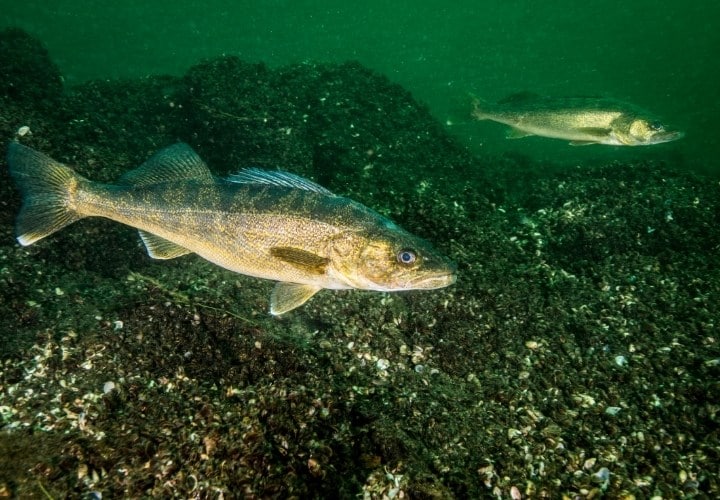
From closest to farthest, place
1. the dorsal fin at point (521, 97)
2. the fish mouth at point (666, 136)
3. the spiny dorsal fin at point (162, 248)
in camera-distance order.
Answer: the spiny dorsal fin at point (162, 248)
the fish mouth at point (666, 136)
the dorsal fin at point (521, 97)

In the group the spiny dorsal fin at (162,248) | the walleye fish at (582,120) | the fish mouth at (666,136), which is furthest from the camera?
the walleye fish at (582,120)

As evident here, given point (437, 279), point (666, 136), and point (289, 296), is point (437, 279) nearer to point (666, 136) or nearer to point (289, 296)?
point (289, 296)

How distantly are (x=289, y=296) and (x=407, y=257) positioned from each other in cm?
142

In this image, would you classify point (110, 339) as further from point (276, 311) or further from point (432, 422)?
point (432, 422)

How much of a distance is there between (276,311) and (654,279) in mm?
4789

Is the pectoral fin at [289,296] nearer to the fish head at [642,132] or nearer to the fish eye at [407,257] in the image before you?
the fish eye at [407,257]

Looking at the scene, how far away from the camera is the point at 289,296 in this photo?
172 inches

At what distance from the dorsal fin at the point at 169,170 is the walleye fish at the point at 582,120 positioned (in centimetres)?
679

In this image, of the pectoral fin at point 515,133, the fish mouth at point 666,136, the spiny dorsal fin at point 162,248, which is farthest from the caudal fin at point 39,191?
the fish mouth at point 666,136

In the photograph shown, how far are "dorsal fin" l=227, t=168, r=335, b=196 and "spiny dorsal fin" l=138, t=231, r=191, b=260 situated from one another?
1.16 meters

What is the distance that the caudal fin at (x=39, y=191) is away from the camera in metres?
4.55

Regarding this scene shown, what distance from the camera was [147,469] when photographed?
285 centimetres

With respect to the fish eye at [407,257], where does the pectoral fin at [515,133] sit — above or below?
above

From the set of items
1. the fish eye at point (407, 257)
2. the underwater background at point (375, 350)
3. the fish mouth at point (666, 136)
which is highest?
the fish mouth at point (666, 136)
